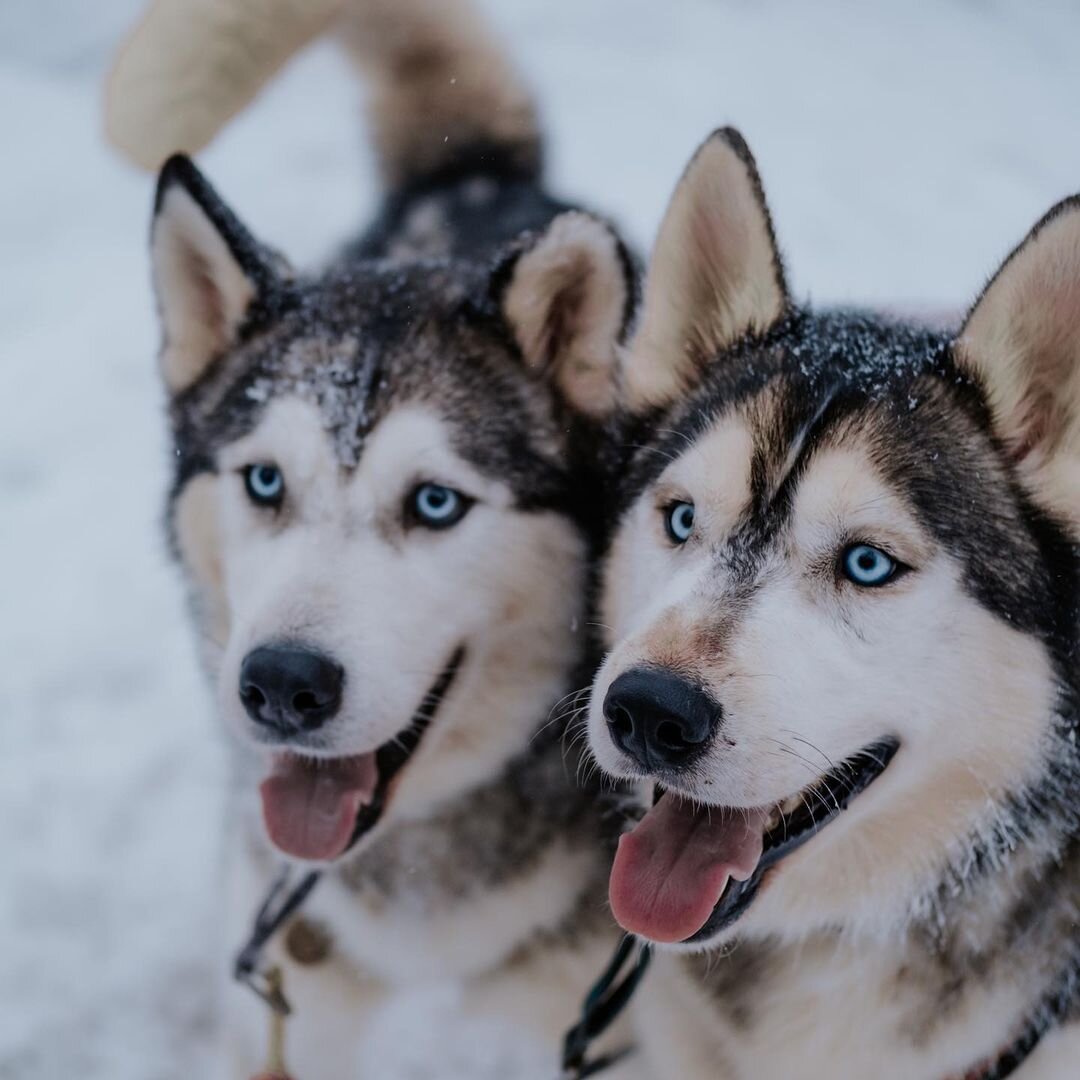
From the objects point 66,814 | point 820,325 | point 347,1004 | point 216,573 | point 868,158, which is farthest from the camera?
point 868,158

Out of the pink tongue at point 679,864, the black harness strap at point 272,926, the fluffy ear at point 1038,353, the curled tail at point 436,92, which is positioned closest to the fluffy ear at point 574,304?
the fluffy ear at point 1038,353

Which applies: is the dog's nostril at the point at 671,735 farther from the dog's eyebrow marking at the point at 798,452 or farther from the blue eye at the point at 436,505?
the blue eye at the point at 436,505

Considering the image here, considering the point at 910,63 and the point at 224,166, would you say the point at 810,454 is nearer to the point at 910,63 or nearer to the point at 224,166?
the point at 224,166

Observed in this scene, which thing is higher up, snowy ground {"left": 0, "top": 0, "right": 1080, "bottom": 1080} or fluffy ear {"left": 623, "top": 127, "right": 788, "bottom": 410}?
fluffy ear {"left": 623, "top": 127, "right": 788, "bottom": 410}

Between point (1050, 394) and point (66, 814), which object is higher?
point (1050, 394)

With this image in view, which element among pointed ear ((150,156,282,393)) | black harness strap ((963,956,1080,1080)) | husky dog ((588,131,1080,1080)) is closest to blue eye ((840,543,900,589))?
Answer: husky dog ((588,131,1080,1080))

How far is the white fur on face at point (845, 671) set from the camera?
142 centimetres

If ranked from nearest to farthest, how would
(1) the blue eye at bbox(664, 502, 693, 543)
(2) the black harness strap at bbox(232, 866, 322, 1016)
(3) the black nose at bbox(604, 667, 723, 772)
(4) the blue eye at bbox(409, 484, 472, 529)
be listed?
1. (3) the black nose at bbox(604, 667, 723, 772)
2. (1) the blue eye at bbox(664, 502, 693, 543)
3. (4) the blue eye at bbox(409, 484, 472, 529)
4. (2) the black harness strap at bbox(232, 866, 322, 1016)

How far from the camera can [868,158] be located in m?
5.52

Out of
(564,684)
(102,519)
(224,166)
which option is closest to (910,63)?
(224,166)

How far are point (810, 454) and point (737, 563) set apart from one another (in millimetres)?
185

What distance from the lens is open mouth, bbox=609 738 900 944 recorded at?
1561 mm

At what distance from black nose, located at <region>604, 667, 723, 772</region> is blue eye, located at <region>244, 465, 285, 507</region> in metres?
0.84

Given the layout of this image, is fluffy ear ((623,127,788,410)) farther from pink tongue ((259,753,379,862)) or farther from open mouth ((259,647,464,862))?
pink tongue ((259,753,379,862))
